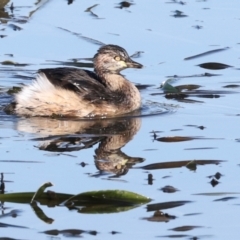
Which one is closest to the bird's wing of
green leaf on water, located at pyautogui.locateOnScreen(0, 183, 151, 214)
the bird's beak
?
the bird's beak

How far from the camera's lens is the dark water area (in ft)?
26.2

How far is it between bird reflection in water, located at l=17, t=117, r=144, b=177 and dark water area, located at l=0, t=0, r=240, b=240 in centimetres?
1

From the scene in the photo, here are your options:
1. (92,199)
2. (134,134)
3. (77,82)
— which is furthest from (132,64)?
(92,199)

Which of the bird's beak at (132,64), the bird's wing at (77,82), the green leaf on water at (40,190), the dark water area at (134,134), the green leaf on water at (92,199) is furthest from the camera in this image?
the bird's beak at (132,64)

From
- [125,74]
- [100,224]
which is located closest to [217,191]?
[100,224]

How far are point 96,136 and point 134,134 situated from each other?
390 millimetres

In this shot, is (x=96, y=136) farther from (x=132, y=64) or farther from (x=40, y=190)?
(x=40, y=190)

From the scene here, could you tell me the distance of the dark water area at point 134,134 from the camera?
314 inches

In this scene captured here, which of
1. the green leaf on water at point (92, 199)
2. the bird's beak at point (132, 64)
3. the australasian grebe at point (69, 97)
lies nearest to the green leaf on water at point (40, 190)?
the green leaf on water at point (92, 199)

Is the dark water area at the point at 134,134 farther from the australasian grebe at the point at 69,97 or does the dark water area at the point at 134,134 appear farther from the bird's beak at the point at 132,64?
the bird's beak at the point at 132,64

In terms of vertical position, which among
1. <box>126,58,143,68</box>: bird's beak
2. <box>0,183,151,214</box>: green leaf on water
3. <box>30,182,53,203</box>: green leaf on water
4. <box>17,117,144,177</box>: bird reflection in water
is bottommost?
<box>17,117,144,177</box>: bird reflection in water

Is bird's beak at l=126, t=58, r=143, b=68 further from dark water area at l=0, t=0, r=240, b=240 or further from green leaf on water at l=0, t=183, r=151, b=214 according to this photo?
green leaf on water at l=0, t=183, r=151, b=214

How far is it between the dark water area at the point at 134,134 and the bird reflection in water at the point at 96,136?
13 millimetres

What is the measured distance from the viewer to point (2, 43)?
49.3ft
